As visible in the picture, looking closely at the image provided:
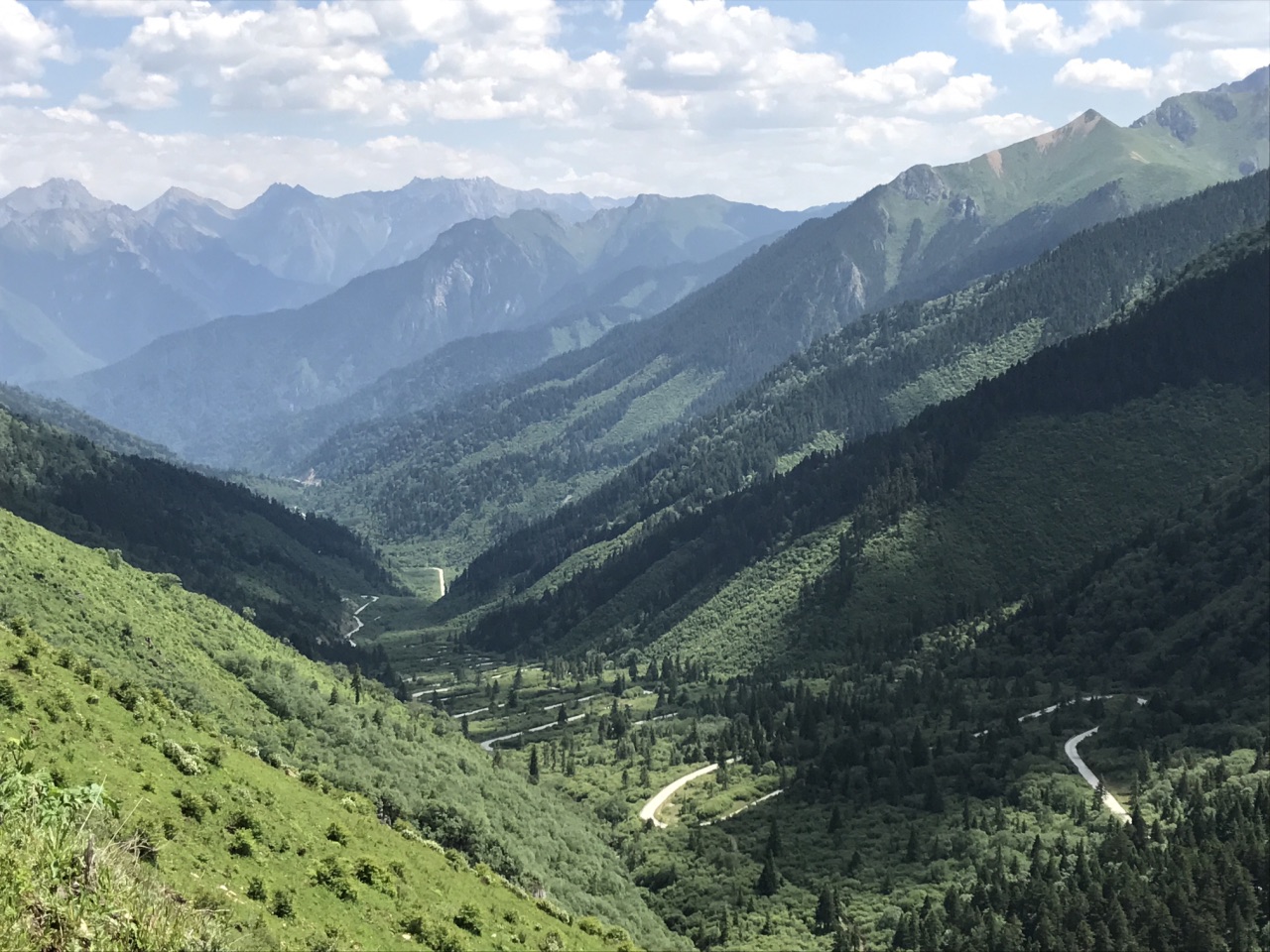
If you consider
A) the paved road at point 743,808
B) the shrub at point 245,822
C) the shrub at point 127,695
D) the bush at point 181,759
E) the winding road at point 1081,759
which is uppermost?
the shrub at point 127,695

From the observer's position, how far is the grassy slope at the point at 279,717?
91688 millimetres

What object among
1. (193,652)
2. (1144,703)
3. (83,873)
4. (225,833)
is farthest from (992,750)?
(83,873)

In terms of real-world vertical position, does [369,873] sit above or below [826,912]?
above

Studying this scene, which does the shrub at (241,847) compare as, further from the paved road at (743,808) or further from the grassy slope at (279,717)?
the paved road at (743,808)

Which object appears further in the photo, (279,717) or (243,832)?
(279,717)

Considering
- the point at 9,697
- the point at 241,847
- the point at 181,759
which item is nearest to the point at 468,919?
the point at 241,847

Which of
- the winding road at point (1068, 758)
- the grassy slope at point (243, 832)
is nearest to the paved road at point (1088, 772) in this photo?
the winding road at point (1068, 758)

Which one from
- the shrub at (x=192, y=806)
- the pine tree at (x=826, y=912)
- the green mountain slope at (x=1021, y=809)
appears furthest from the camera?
the pine tree at (x=826, y=912)

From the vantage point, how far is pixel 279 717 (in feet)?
350

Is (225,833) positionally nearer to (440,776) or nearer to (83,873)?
(83,873)

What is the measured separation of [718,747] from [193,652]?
89873 mm

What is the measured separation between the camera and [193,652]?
113625mm

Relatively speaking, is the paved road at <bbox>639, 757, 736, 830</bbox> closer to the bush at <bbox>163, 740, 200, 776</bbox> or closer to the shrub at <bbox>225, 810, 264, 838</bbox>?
the bush at <bbox>163, 740, 200, 776</bbox>

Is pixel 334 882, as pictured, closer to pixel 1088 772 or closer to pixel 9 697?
pixel 9 697
